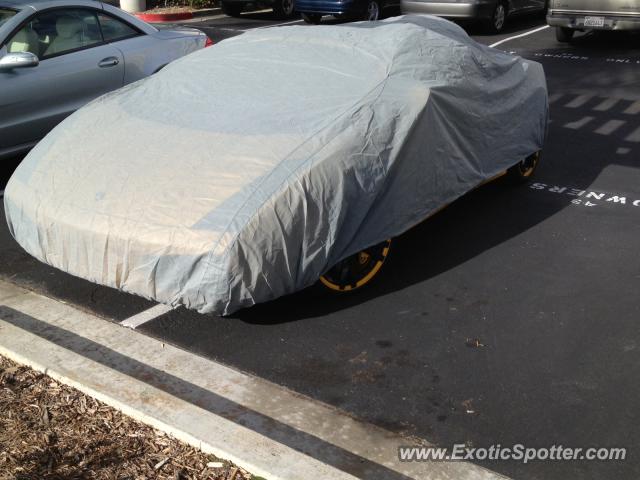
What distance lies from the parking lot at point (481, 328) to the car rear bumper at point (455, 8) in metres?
8.25

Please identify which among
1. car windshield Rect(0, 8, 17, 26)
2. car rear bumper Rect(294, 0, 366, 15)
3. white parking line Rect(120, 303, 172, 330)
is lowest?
white parking line Rect(120, 303, 172, 330)

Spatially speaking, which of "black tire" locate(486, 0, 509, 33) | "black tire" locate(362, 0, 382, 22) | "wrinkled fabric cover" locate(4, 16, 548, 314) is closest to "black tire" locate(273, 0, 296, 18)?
"black tire" locate(362, 0, 382, 22)

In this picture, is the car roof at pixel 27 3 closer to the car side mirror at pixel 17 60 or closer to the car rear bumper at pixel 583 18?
the car side mirror at pixel 17 60

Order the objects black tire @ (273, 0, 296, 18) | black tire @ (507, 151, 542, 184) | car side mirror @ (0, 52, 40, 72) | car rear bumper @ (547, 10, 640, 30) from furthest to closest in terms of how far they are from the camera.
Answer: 1. black tire @ (273, 0, 296, 18)
2. car rear bumper @ (547, 10, 640, 30)
3. car side mirror @ (0, 52, 40, 72)
4. black tire @ (507, 151, 542, 184)

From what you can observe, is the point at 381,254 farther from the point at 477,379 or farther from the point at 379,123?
the point at 477,379

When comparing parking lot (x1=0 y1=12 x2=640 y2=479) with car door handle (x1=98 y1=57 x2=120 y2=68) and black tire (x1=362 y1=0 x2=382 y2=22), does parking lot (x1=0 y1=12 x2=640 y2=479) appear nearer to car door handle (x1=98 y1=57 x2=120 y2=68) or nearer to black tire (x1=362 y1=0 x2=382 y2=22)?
car door handle (x1=98 y1=57 x2=120 y2=68)

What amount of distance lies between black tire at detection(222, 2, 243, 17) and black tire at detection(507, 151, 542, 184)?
12.5 meters

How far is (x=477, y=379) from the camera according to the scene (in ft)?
13.6

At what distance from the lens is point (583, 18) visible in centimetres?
1305

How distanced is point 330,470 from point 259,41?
11.4ft

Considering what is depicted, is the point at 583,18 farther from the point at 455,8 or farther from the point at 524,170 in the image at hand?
the point at 524,170

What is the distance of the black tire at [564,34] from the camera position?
542 inches

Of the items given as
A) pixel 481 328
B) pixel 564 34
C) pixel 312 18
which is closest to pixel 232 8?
pixel 312 18

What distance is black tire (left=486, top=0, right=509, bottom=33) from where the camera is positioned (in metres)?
14.8
